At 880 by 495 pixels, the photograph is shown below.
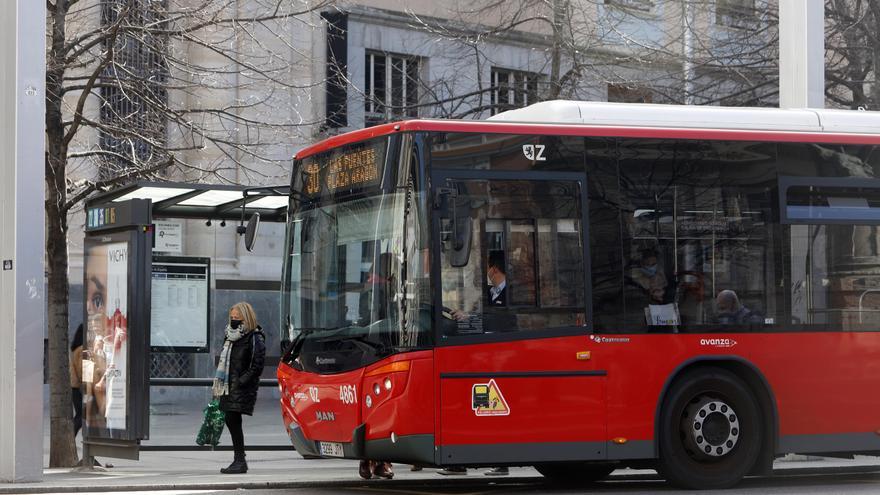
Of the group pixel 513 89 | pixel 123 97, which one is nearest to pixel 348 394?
pixel 123 97

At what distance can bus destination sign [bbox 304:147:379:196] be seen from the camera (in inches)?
→ 460

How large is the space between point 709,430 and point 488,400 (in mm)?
2046

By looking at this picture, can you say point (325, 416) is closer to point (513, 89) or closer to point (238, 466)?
point (238, 466)

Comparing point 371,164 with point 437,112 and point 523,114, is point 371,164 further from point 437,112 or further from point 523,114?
point 437,112

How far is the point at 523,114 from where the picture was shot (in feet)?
40.3

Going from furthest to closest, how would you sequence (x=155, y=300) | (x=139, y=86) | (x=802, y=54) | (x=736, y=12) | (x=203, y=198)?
(x=736, y=12), (x=155, y=300), (x=139, y=86), (x=802, y=54), (x=203, y=198)

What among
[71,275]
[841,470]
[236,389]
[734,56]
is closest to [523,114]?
[236,389]

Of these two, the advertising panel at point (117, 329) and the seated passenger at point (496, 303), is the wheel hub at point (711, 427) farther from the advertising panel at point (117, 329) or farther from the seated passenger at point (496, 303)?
the advertising panel at point (117, 329)

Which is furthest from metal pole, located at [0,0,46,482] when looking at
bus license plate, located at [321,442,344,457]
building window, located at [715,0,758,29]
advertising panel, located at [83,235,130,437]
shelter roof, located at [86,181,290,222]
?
building window, located at [715,0,758,29]

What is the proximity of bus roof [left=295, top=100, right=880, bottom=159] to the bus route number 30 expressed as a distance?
199 centimetres

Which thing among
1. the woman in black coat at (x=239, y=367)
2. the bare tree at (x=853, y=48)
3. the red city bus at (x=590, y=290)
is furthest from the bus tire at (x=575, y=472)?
the bare tree at (x=853, y=48)

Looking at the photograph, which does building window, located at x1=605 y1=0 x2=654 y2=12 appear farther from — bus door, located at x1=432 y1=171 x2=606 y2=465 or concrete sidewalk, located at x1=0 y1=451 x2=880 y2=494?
bus door, located at x1=432 y1=171 x2=606 y2=465

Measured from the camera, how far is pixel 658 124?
12.3 m

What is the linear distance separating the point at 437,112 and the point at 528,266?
1190 centimetres
